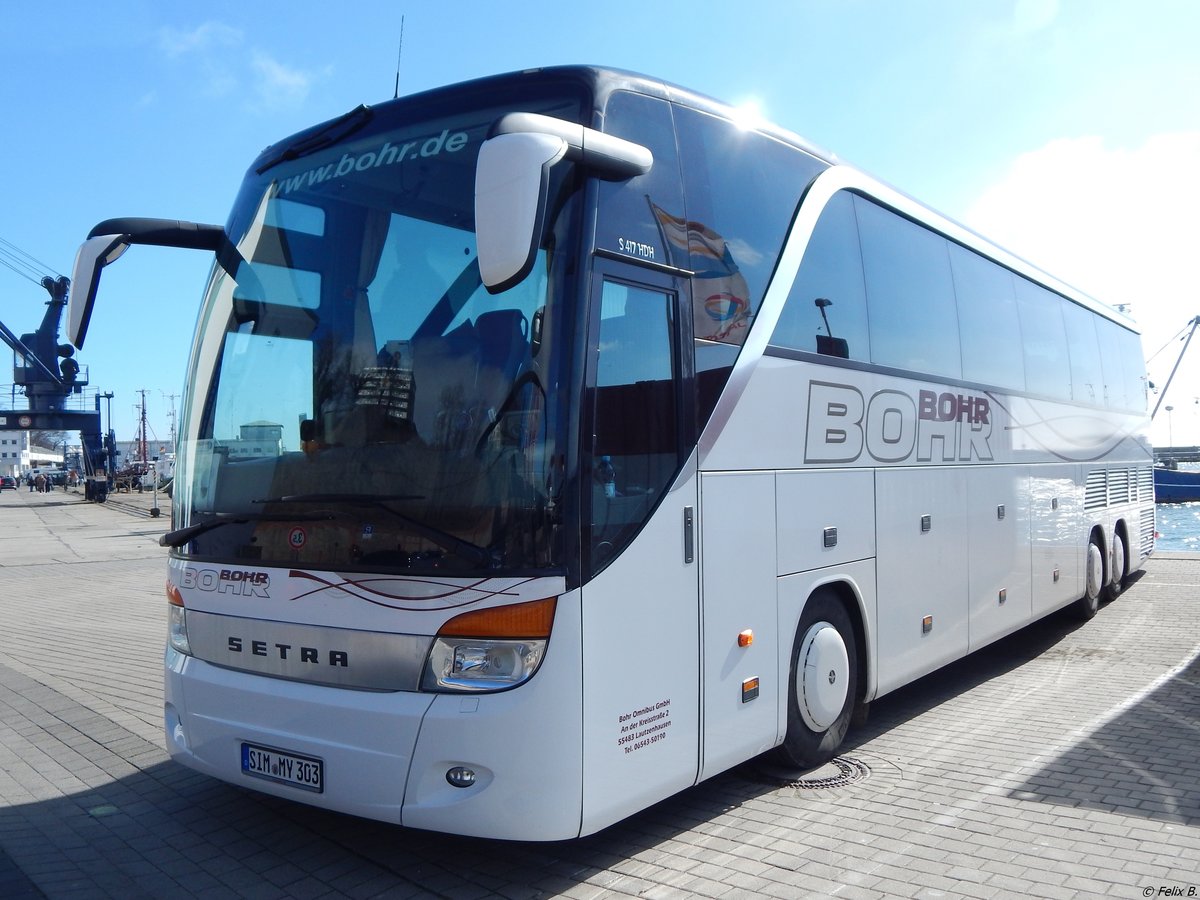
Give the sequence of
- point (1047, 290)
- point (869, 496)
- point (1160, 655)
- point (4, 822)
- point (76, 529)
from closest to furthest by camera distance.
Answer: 1. point (4, 822)
2. point (869, 496)
3. point (1160, 655)
4. point (1047, 290)
5. point (76, 529)

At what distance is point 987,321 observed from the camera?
8648 millimetres

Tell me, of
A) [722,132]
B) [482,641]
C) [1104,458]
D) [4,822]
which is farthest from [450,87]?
[1104,458]

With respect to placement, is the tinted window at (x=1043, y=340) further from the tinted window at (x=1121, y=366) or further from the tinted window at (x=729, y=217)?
the tinted window at (x=729, y=217)

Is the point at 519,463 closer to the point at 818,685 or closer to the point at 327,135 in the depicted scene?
the point at 327,135

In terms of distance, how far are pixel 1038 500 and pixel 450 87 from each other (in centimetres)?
726

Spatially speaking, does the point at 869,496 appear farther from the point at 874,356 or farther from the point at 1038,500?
the point at 1038,500

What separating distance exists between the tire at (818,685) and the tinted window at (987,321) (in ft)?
9.89

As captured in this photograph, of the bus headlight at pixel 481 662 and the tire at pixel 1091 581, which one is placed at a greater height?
the bus headlight at pixel 481 662

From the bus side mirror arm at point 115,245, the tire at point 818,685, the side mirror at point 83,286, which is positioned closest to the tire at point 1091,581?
the tire at point 818,685

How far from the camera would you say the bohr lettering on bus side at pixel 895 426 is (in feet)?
19.5

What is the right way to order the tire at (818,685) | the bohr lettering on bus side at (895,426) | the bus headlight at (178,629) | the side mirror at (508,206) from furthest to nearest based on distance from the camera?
the bohr lettering on bus side at (895,426)
the tire at (818,685)
the bus headlight at (178,629)
the side mirror at (508,206)

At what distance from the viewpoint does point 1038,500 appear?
31.3 ft

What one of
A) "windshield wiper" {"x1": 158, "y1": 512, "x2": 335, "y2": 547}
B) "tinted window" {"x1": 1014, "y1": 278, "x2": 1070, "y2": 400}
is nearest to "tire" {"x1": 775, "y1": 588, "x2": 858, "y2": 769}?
"windshield wiper" {"x1": 158, "y1": 512, "x2": 335, "y2": 547}

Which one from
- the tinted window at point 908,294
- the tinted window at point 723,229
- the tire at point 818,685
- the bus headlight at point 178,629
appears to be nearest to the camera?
the tinted window at point 723,229
